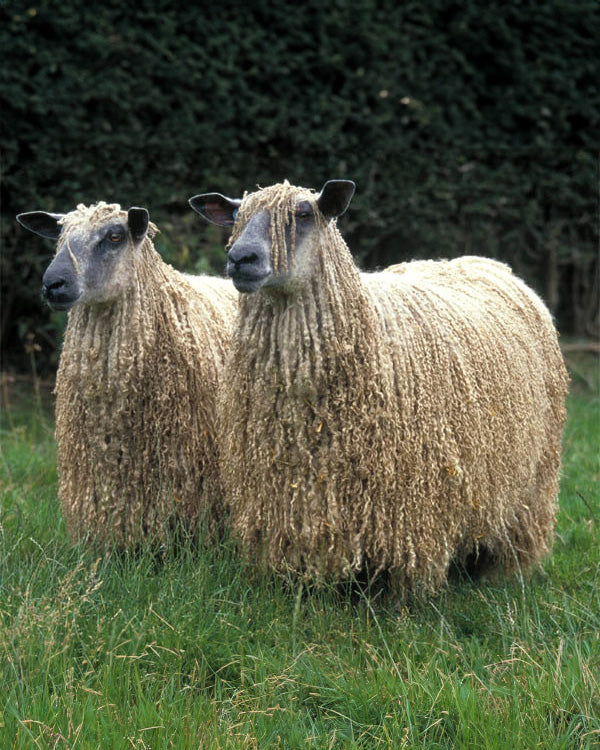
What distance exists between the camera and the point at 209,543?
12.1ft

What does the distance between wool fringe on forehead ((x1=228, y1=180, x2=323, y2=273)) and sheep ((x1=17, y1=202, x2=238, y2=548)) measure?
1.68 ft

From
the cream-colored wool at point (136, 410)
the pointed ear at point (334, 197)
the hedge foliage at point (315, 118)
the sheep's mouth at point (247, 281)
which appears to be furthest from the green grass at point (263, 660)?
the hedge foliage at point (315, 118)

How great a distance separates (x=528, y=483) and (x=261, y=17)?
4.09m

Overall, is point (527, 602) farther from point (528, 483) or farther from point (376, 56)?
point (376, 56)

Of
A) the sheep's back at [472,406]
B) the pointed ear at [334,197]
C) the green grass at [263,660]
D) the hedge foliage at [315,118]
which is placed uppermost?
the hedge foliage at [315,118]

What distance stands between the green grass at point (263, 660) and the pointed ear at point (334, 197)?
132 cm

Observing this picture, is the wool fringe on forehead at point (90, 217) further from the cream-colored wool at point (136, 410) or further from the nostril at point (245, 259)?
the nostril at point (245, 259)

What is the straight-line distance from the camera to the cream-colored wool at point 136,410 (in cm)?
365

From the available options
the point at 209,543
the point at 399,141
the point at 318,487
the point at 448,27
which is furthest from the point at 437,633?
the point at 448,27

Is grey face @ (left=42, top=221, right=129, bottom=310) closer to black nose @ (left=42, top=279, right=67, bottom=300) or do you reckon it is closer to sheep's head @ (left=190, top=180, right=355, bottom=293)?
black nose @ (left=42, top=279, right=67, bottom=300)

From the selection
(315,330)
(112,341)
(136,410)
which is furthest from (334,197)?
(136,410)

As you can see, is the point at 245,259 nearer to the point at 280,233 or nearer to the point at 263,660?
the point at 280,233

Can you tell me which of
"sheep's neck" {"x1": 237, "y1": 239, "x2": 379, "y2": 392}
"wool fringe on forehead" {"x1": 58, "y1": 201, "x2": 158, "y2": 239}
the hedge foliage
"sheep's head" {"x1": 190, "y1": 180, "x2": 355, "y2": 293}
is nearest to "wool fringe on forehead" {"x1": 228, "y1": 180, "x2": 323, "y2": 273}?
"sheep's head" {"x1": 190, "y1": 180, "x2": 355, "y2": 293}

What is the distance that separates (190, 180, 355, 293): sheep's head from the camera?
9.98ft
